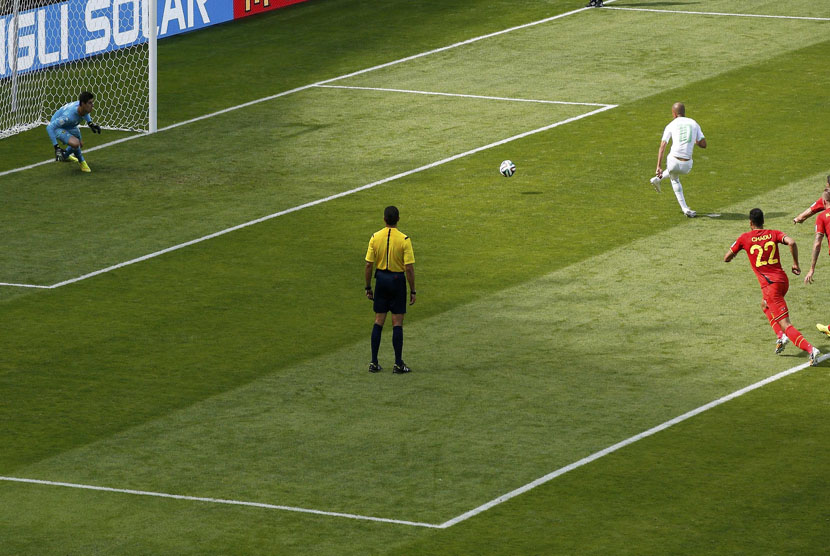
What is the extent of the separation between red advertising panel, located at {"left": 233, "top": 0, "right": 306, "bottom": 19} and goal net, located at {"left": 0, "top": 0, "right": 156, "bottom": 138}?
5.83 metres

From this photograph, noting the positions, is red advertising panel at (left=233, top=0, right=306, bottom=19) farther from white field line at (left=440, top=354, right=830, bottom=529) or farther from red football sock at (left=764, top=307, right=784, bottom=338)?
white field line at (left=440, top=354, right=830, bottom=529)

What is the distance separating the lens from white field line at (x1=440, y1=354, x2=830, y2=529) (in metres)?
14.3

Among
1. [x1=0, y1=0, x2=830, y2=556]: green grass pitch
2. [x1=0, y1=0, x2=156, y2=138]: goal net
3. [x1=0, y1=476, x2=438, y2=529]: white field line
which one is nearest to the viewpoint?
[x1=0, y1=476, x2=438, y2=529]: white field line

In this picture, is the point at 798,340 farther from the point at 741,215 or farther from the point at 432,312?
the point at 741,215

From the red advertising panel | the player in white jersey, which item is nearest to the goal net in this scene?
the red advertising panel

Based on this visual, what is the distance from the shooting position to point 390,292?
17938 millimetres

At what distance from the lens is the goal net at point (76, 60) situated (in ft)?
105

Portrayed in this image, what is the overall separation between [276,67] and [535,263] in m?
14.6

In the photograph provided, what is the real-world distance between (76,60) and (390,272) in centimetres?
1822

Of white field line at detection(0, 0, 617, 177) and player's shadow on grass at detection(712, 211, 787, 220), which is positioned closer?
player's shadow on grass at detection(712, 211, 787, 220)

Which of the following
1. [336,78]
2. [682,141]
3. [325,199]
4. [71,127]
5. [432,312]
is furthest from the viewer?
[336,78]

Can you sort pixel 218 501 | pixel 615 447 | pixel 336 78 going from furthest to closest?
pixel 336 78 → pixel 615 447 → pixel 218 501

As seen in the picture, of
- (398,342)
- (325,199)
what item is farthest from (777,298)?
(325,199)

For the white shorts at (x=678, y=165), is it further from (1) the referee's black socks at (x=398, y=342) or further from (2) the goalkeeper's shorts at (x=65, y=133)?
(2) the goalkeeper's shorts at (x=65, y=133)
